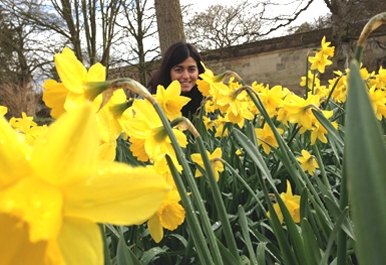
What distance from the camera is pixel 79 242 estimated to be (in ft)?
0.99

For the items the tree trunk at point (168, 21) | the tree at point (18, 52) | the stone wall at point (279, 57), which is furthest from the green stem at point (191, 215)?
the tree at point (18, 52)

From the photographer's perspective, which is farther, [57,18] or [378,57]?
[57,18]

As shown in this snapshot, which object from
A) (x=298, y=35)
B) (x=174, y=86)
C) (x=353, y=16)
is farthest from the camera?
(x=298, y=35)

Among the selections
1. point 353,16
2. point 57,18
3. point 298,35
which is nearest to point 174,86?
point 353,16

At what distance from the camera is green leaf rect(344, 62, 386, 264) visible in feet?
1.29

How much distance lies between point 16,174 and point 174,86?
2.40 ft

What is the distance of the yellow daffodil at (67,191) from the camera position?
0.27m

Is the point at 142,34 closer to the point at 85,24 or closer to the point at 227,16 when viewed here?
the point at 85,24

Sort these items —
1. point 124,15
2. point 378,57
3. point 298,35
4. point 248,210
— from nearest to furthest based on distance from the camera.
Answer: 1. point 248,210
2. point 378,57
3. point 298,35
4. point 124,15

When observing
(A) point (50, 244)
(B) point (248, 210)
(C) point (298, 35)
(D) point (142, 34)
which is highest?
(D) point (142, 34)

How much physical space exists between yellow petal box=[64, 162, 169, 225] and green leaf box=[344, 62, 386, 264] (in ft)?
0.70

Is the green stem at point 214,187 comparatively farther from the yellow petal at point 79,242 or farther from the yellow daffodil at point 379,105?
the yellow daffodil at point 379,105

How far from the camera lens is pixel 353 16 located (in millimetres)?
8898

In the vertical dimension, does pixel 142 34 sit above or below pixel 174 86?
above
